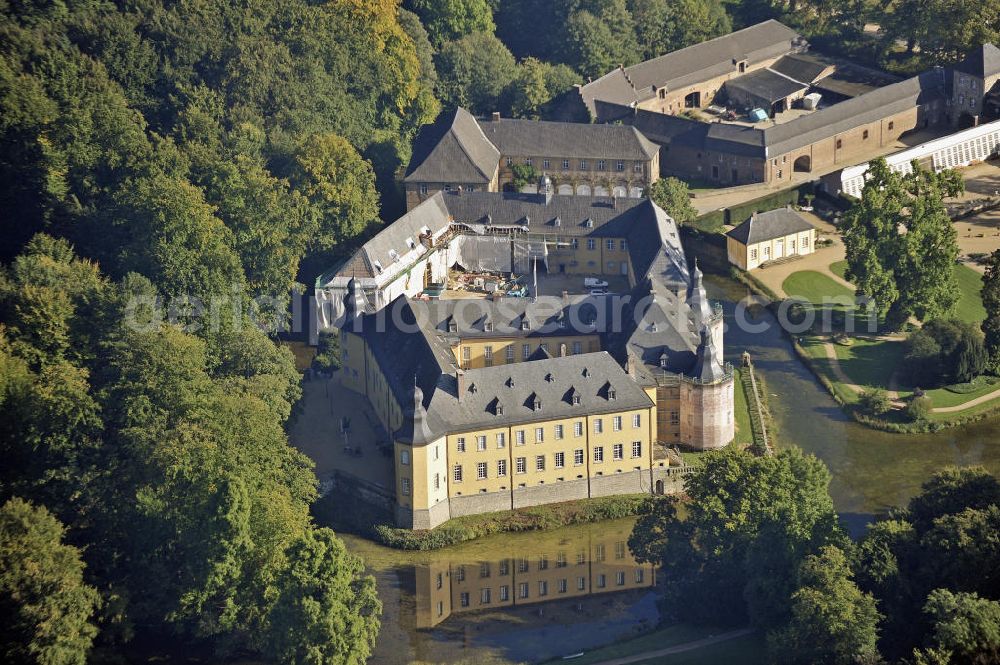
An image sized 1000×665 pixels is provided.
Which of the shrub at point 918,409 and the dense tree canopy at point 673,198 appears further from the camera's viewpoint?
the dense tree canopy at point 673,198

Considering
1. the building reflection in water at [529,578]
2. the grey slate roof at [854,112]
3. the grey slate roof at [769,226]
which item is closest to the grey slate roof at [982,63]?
the grey slate roof at [854,112]

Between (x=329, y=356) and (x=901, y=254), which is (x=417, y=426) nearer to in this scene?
(x=329, y=356)

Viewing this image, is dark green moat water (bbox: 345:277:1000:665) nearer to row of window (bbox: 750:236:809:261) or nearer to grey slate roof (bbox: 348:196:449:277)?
row of window (bbox: 750:236:809:261)

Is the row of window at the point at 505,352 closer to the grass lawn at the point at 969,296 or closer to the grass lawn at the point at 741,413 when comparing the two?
the grass lawn at the point at 741,413

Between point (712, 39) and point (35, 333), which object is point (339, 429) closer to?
point (35, 333)

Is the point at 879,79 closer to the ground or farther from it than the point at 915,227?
farther from it

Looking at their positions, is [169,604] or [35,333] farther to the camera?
[35,333]

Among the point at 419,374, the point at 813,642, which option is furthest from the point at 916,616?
the point at 419,374
